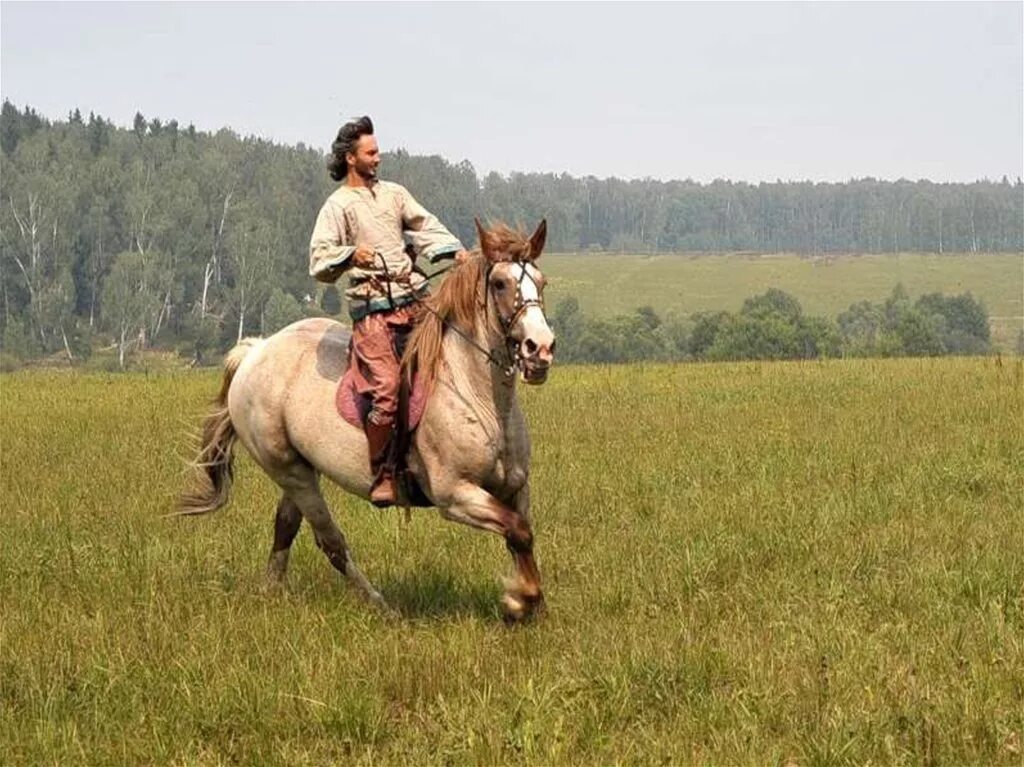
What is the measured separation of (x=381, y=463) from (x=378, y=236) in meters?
1.42

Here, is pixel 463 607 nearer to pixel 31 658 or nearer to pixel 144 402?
pixel 31 658

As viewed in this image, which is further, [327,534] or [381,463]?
[327,534]

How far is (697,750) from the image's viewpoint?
180 inches

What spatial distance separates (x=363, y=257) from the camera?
22.9ft

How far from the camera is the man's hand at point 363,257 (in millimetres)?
6992

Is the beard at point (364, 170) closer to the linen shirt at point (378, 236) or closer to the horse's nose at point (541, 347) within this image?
the linen shirt at point (378, 236)

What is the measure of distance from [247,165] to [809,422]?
400 ft

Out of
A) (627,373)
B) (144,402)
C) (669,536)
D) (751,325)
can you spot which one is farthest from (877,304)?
(669,536)

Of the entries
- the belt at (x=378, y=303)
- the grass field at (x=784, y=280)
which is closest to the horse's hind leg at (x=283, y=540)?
the belt at (x=378, y=303)

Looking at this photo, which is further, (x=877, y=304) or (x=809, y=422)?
(x=877, y=304)

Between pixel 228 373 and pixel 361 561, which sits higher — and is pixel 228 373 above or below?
above

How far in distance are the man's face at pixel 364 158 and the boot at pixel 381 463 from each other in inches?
63.9

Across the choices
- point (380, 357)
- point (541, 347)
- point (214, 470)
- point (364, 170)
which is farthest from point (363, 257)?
point (214, 470)

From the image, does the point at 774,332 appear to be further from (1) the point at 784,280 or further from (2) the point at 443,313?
(1) the point at 784,280
